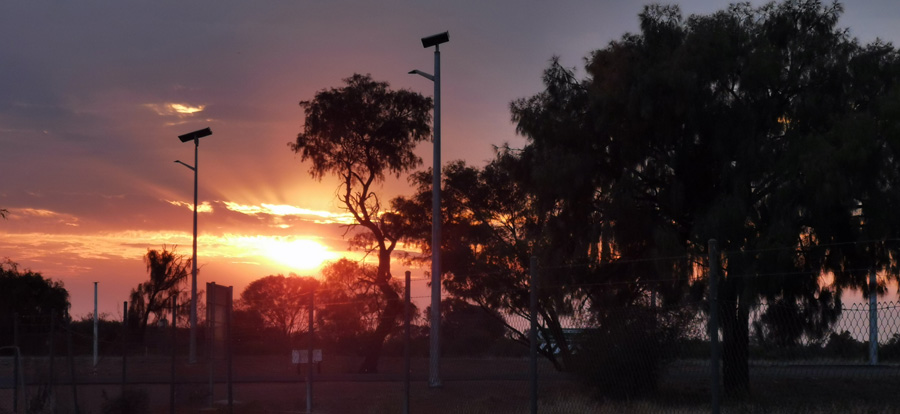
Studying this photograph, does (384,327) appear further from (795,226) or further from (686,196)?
(795,226)

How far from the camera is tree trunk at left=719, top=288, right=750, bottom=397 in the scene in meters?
15.7

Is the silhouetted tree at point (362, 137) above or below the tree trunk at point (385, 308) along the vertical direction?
above

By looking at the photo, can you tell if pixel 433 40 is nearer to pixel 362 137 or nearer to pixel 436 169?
pixel 436 169

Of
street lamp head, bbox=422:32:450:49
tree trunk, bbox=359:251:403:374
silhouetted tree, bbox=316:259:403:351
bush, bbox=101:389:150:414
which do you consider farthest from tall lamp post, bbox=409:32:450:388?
silhouetted tree, bbox=316:259:403:351

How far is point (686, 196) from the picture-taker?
24062 mm

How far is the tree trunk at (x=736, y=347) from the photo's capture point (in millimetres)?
15695

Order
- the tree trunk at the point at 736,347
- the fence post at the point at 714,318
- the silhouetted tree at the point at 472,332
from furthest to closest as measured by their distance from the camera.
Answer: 1. the silhouetted tree at the point at 472,332
2. the tree trunk at the point at 736,347
3. the fence post at the point at 714,318

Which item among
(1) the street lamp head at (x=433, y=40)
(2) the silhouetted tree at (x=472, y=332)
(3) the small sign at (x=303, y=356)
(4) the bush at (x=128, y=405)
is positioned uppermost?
(1) the street lamp head at (x=433, y=40)

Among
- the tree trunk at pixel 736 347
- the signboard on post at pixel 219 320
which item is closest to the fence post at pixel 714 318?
the tree trunk at pixel 736 347

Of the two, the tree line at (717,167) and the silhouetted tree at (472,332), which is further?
the tree line at (717,167)

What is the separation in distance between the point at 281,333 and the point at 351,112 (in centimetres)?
1680

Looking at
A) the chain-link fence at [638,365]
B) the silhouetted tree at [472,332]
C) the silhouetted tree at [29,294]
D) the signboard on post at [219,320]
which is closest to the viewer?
the chain-link fence at [638,365]

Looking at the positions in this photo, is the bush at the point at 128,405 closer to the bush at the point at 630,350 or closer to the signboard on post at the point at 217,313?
the signboard on post at the point at 217,313

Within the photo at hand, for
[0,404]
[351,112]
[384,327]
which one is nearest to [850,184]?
[384,327]
